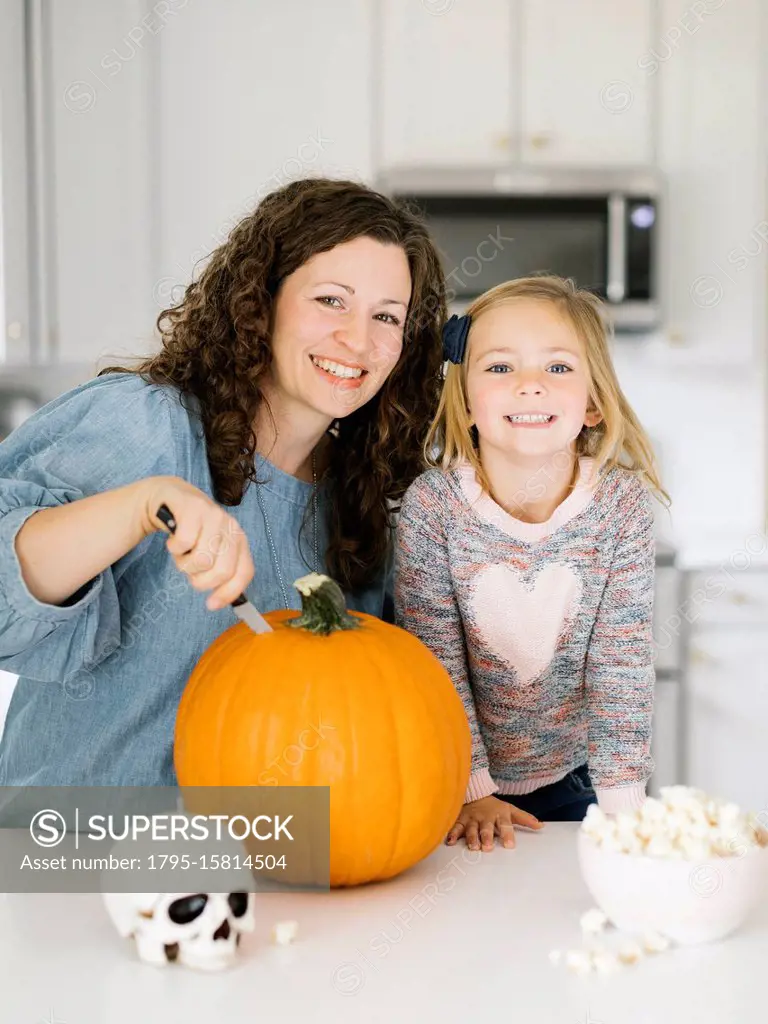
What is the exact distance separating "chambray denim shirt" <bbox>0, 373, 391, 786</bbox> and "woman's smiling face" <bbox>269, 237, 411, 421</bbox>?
0.14 m

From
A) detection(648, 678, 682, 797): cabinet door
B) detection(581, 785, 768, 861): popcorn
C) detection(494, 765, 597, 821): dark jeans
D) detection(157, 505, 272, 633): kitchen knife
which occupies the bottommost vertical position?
detection(648, 678, 682, 797): cabinet door

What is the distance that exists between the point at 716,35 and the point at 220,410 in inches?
93.8

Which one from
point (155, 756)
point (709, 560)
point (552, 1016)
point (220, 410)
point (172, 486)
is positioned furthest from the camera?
point (709, 560)

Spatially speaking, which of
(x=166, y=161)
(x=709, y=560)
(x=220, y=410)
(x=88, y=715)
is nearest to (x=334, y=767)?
(x=88, y=715)

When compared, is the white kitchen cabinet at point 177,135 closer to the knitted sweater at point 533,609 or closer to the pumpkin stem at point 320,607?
the knitted sweater at point 533,609

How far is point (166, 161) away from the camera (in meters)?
2.92

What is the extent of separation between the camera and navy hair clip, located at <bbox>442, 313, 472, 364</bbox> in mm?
1326

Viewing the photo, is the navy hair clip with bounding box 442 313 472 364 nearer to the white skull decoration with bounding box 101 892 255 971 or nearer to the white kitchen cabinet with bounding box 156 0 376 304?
the white skull decoration with bounding box 101 892 255 971

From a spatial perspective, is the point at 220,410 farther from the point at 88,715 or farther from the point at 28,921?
the point at 28,921

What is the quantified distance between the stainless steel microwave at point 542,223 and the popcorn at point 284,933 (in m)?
2.25

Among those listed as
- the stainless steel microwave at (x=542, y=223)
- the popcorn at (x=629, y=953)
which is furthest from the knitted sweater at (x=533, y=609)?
the stainless steel microwave at (x=542, y=223)

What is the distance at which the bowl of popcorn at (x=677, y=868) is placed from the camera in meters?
0.70

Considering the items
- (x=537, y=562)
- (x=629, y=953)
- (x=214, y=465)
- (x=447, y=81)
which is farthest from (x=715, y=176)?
(x=629, y=953)

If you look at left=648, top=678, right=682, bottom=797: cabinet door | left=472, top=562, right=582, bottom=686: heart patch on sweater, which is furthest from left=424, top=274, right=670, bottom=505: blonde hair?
left=648, top=678, right=682, bottom=797: cabinet door
